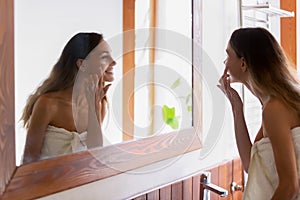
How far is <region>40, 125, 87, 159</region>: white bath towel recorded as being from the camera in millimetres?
1014

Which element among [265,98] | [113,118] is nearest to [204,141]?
[265,98]

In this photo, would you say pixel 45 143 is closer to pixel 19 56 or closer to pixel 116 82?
pixel 19 56

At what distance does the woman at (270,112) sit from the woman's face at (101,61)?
45cm

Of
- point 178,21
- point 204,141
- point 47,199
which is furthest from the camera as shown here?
point 204,141

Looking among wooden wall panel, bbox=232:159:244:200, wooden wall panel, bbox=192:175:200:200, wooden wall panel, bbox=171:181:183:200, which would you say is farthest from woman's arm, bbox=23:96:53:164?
wooden wall panel, bbox=232:159:244:200

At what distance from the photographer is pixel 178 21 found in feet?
5.11

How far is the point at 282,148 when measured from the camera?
1.24 meters

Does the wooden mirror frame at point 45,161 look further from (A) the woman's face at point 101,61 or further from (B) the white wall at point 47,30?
(A) the woman's face at point 101,61

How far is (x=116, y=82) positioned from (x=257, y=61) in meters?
0.46

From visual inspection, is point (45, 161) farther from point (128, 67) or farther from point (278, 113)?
point (278, 113)

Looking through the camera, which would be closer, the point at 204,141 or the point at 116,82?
the point at 116,82

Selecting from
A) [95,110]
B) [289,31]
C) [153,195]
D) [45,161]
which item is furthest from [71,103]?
[289,31]

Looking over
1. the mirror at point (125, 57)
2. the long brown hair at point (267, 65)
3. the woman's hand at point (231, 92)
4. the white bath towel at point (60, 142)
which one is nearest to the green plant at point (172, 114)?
the mirror at point (125, 57)

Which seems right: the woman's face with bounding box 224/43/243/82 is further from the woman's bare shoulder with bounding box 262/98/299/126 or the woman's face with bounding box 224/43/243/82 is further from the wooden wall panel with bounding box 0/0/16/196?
the wooden wall panel with bounding box 0/0/16/196
